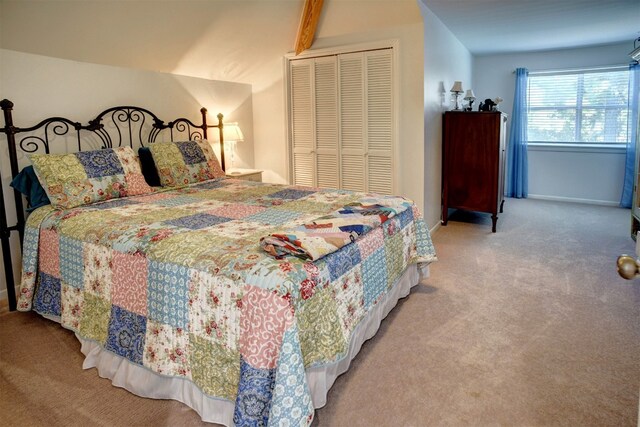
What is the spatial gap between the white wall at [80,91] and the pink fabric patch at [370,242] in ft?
7.85

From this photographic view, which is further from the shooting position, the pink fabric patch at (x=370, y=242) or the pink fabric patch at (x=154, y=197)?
the pink fabric patch at (x=154, y=197)

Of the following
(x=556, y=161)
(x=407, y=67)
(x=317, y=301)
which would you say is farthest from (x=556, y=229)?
(x=317, y=301)

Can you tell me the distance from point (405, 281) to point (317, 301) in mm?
1388

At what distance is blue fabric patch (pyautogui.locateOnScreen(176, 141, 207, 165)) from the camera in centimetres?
363

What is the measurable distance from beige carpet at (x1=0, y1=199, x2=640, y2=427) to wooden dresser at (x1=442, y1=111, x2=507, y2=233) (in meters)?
1.30

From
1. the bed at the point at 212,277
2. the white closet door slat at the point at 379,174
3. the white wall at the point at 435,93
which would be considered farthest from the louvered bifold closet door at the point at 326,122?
the bed at the point at 212,277

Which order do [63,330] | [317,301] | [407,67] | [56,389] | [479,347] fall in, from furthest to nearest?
[407,67] < [63,330] < [479,347] < [56,389] < [317,301]

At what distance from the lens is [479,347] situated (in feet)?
7.82

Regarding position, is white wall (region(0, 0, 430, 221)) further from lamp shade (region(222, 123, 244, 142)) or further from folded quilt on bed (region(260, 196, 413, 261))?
folded quilt on bed (region(260, 196, 413, 261))

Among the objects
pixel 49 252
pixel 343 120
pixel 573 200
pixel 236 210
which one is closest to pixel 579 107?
pixel 573 200

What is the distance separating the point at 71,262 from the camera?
2.35 metres

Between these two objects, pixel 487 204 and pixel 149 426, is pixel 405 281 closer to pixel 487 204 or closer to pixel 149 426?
pixel 149 426

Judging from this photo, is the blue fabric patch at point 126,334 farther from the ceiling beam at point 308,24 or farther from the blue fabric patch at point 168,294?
the ceiling beam at point 308,24

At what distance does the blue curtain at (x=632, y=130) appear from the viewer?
5.52 metres
